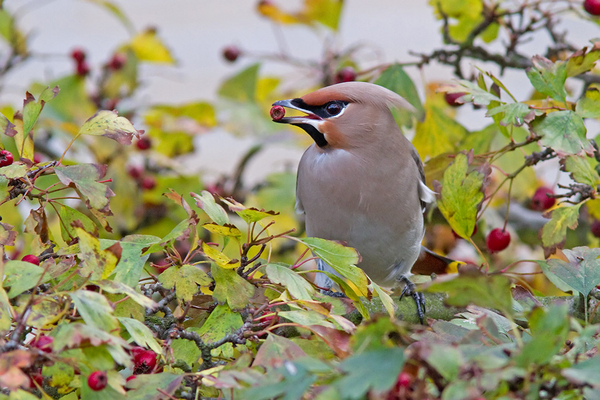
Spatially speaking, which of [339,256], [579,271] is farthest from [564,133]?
[339,256]

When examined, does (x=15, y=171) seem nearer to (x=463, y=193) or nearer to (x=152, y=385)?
(x=152, y=385)

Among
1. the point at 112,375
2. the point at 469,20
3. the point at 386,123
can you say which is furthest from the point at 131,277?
the point at 469,20

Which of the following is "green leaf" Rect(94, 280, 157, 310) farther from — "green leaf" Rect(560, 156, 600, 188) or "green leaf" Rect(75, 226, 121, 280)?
"green leaf" Rect(560, 156, 600, 188)

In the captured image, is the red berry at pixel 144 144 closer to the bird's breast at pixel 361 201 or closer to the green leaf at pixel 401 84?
the bird's breast at pixel 361 201

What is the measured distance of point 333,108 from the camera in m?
1.95

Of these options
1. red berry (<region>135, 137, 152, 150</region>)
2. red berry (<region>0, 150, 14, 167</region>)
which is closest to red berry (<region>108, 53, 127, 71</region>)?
red berry (<region>135, 137, 152, 150</region>)

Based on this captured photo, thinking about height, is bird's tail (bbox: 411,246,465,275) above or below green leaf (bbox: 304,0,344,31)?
below

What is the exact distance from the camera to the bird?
6.53 ft

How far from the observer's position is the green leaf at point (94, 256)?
0.96 metres

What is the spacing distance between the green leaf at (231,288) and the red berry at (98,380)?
290 mm

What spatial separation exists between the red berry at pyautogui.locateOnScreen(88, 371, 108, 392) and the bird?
1.13 m

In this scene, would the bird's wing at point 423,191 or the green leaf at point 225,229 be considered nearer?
the green leaf at point 225,229

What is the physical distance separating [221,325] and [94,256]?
0.26m

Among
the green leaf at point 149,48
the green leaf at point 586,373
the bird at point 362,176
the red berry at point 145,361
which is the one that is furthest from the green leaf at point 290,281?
the green leaf at point 149,48
